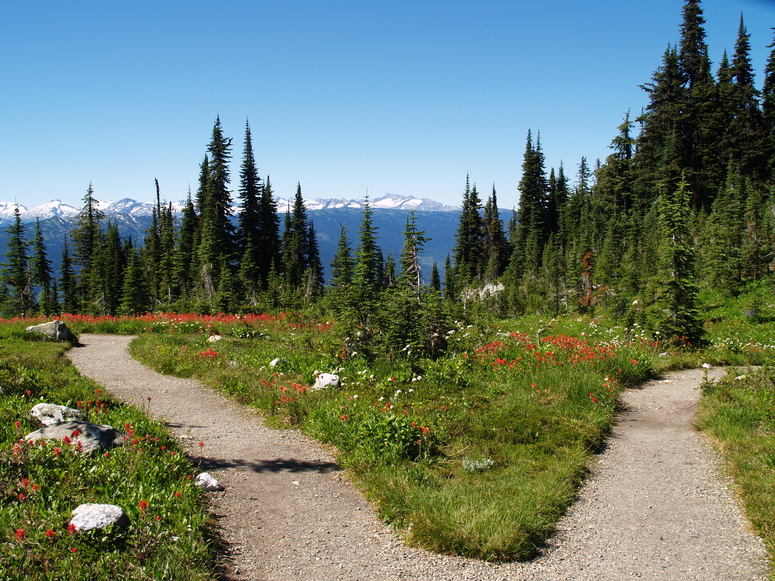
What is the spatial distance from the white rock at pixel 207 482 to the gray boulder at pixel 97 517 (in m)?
1.55

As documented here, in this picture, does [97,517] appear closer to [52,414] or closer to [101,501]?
[101,501]

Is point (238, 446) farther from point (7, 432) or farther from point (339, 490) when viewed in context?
point (7, 432)

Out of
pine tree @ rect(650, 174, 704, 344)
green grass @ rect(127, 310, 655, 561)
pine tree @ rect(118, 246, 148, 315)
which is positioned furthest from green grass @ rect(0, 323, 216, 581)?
pine tree @ rect(118, 246, 148, 315)

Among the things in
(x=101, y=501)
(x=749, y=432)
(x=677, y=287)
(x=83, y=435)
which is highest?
(x=677, y=287)

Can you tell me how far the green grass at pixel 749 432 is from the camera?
19.9ft

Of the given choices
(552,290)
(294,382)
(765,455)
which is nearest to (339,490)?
(294,382)

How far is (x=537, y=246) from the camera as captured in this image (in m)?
57.8

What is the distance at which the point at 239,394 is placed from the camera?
11250 mm

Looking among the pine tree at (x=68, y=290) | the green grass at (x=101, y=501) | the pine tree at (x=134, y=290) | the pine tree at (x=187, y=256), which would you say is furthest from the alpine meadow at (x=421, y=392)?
the pine tree at (x=68, y=290)

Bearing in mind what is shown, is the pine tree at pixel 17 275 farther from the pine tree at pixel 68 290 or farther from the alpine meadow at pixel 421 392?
the alpine meadow at pixel 421 392

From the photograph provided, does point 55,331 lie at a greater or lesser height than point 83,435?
lesser

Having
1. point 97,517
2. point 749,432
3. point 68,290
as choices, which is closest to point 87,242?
point 68,290

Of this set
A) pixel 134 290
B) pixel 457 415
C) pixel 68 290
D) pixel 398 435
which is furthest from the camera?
pixel 68 290

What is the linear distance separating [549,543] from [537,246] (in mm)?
55436
